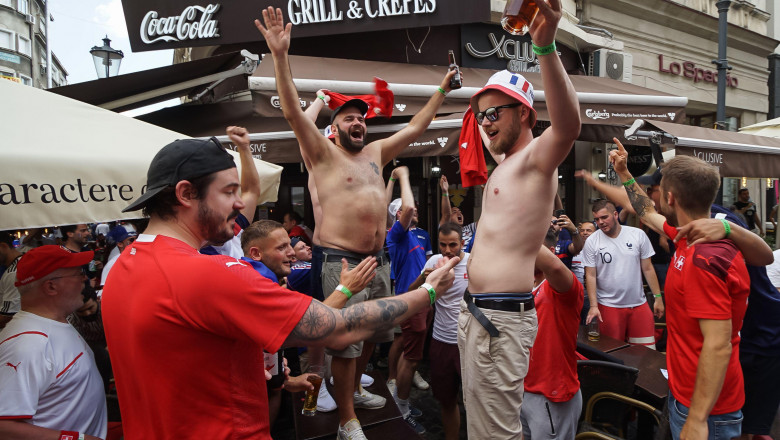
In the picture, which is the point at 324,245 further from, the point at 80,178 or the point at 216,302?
the point at 216,302

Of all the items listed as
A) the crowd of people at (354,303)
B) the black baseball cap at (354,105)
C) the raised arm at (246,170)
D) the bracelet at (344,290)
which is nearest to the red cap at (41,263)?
the crowd of people at (354,303)

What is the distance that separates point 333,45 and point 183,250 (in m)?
7.74

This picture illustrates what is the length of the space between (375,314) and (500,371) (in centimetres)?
94

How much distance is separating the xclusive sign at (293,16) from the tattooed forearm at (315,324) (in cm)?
719

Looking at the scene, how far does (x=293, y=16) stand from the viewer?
7742mm

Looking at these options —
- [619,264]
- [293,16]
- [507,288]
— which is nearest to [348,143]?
[507,288]

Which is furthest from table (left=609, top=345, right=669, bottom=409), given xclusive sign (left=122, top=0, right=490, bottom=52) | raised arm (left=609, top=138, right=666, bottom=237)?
xclusive sign (left=122, top=0, right=490, bottom=52)

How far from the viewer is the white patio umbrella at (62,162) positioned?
200 cm

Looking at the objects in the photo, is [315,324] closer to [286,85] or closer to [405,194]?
[286,85]

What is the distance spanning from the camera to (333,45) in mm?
8391

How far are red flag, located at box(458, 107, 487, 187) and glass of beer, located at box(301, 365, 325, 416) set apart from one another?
5.41ft

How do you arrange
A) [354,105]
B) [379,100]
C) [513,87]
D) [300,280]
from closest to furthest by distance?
[513,87] → [354,105] → [379,100] → [300,280]

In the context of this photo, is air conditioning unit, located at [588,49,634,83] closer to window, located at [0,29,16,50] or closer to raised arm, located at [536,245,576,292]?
raised arm, located at [536,245,576,292]

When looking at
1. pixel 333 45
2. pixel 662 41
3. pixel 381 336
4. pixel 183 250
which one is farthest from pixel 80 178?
pixel 662 41
